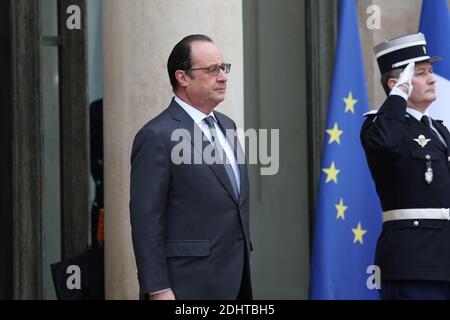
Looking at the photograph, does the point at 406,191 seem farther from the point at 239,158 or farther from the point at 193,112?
the point at 193,112

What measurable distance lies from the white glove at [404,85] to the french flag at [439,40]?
2.12 feet

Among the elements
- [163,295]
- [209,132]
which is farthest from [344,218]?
[163,295]

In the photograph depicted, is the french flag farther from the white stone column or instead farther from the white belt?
the white stone column

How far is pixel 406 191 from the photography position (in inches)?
240

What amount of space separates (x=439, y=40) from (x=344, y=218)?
3.64ft

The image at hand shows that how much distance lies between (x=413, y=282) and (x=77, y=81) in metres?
2.81

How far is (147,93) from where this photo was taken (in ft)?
22.2

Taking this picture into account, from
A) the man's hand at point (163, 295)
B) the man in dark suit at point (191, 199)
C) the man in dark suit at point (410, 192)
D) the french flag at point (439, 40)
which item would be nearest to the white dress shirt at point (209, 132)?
the man in dark suit at point (191, 199)

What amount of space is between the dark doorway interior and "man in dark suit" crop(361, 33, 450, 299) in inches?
105

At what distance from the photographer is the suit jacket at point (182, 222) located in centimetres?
527

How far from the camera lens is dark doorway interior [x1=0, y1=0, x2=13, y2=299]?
26.0ft

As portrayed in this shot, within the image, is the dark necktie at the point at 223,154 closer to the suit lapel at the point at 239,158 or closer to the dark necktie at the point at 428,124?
the suit lapel at the point at 239,158
